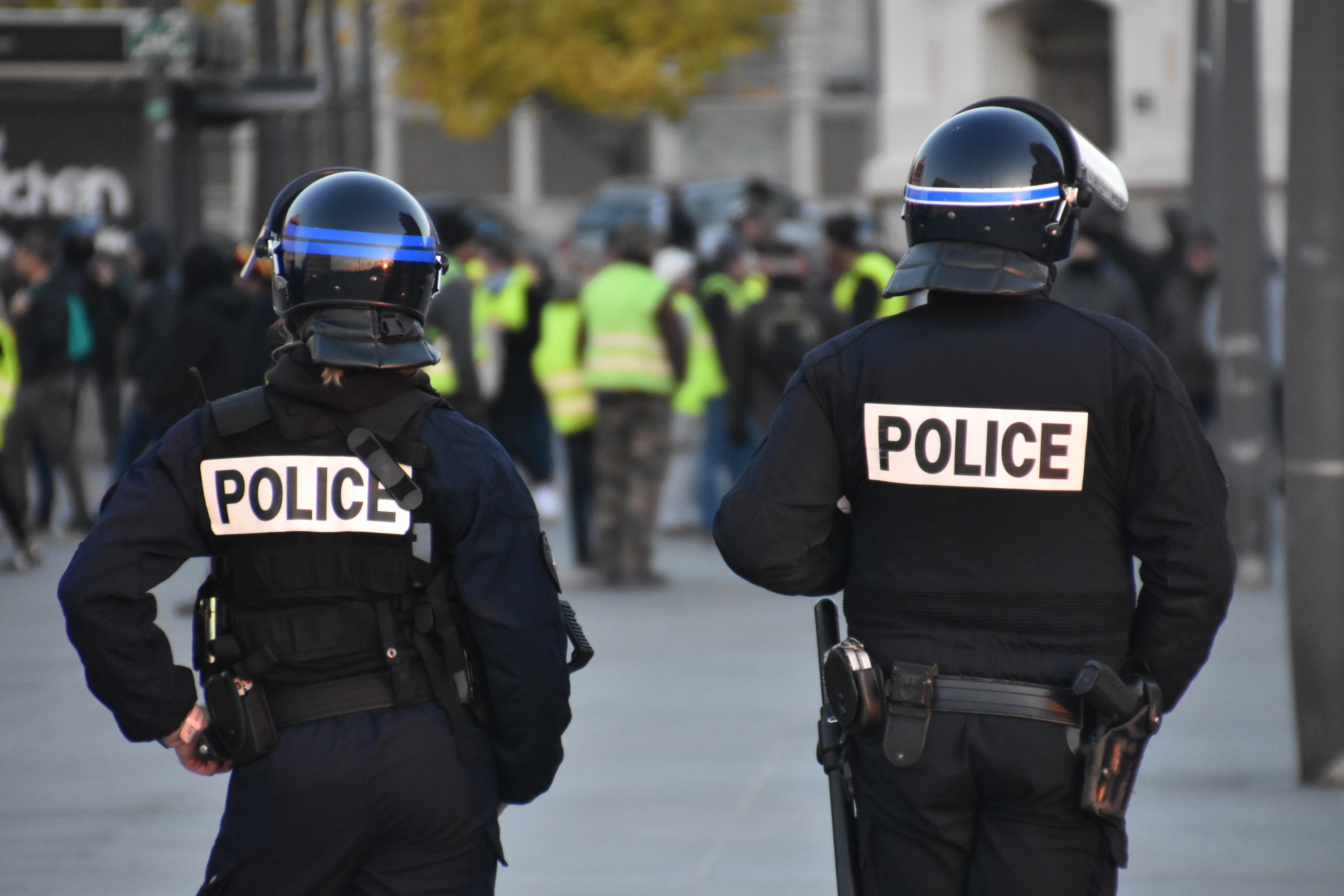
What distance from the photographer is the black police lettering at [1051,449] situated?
3113mm

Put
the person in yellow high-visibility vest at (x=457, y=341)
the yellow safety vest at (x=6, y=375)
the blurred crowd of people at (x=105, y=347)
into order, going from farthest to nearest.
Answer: the person in yellow high-visibility vest at (x=457, y=341) < the yellow safety vest at (x=6, y=375) < the blurred crowd of people at (x=105, y=347)

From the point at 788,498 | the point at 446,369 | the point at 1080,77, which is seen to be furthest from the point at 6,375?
the point at 1080,77

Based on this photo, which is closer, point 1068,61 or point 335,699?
point 335,699

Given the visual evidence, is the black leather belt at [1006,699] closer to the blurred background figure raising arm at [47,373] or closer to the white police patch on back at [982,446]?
the white police patch on back at [982,446]

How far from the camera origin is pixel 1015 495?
3.13 m

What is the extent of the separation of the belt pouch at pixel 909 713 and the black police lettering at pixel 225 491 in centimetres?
112

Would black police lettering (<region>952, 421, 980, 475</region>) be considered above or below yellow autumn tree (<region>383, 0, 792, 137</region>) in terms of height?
below

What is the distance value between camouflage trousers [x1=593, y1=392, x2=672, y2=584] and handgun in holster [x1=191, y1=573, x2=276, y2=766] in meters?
7.09

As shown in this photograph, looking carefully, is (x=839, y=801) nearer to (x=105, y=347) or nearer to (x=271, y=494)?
(x=271, y=494)

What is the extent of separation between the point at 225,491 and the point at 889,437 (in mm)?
1103

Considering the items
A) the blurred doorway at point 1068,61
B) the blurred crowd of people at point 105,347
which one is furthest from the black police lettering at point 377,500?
the blurred doorway at point 1068,61

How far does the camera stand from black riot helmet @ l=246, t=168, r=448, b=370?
3178 millimetres

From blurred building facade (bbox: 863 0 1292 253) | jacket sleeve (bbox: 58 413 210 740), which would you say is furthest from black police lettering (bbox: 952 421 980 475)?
blurred building facade (bbox: 863 0 1292 253)

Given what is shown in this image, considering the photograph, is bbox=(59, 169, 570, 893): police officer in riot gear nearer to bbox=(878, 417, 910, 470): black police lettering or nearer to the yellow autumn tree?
bbox=(878, 417, 910, 470): black police lettering
